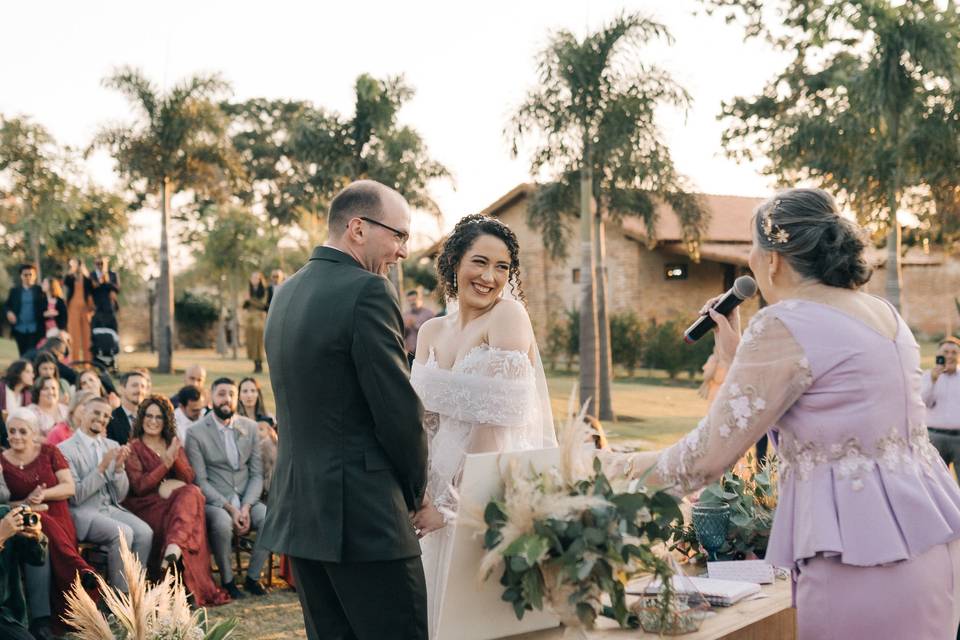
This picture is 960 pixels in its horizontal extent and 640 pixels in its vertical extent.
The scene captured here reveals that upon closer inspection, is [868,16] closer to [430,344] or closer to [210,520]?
[210,520]

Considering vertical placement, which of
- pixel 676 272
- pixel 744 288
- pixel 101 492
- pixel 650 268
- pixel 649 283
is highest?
pixel 650 268

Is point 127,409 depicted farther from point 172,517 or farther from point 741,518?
point 741,518

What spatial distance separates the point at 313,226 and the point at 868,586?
112ft

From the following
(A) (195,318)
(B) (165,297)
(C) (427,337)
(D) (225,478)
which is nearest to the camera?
(C) (427,337)

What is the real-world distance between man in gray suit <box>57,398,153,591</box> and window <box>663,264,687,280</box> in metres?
24.9

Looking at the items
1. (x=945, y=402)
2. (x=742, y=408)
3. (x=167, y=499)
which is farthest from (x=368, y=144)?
(x=742, y=408)

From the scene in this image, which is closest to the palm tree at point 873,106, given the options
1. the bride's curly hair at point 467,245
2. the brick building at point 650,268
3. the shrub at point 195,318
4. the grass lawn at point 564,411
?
the grass lawn at point 564,411

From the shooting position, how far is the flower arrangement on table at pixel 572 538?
2.29m

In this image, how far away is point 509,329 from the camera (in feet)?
12.2

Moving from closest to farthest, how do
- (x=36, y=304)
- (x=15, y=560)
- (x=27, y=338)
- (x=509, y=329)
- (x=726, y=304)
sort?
1. (x=726, y=304)
2. (x=509, y=329)
3. (x=15, y=560)
4. (x=36, y=304)
5. (x=27, y=338)

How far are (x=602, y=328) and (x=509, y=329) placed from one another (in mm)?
15621

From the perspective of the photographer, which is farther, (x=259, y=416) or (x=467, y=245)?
(x=259, y=416)

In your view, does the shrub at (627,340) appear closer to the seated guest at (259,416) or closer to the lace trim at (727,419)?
the seated guest at (259,416)

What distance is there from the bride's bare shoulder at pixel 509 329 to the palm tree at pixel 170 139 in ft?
67.0
